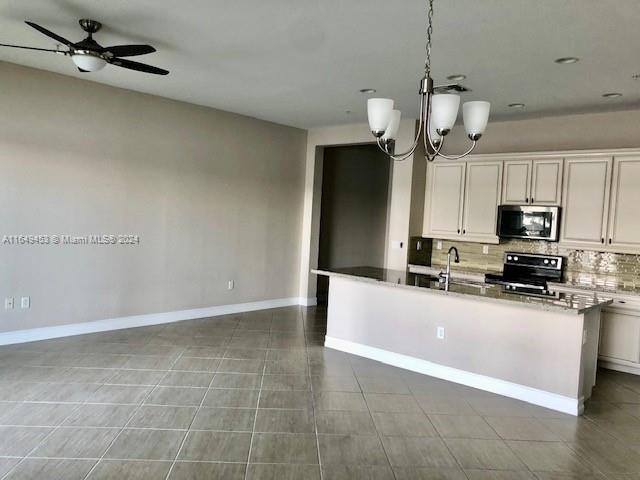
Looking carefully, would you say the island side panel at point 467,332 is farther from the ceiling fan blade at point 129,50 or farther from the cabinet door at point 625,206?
the ceiling fan blade at point 129,50

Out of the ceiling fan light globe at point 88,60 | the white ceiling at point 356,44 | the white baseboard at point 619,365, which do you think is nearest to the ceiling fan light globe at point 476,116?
the white ceiling at point 356,44

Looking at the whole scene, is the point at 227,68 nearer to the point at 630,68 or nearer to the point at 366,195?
the point at 630,68

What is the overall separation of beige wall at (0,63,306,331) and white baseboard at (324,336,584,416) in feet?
7.50

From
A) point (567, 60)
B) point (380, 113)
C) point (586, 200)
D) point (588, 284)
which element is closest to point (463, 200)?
point (586, 200)

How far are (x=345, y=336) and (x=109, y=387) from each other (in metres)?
2.43

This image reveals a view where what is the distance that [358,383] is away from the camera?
4.27m

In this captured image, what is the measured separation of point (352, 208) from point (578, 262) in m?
4.03

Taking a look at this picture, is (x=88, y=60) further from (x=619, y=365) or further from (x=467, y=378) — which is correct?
(x=619, y=365)

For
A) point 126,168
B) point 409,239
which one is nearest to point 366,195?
point 409,239

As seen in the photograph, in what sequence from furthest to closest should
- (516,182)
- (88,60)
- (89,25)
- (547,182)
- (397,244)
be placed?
(397,244) < (516,182) < (547,182) < (89,25) < (88,60)

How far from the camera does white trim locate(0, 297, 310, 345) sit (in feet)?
16.5

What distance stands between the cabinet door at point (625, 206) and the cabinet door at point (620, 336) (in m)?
0.74

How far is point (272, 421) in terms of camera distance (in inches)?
133

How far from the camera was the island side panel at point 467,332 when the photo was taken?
151 inches
